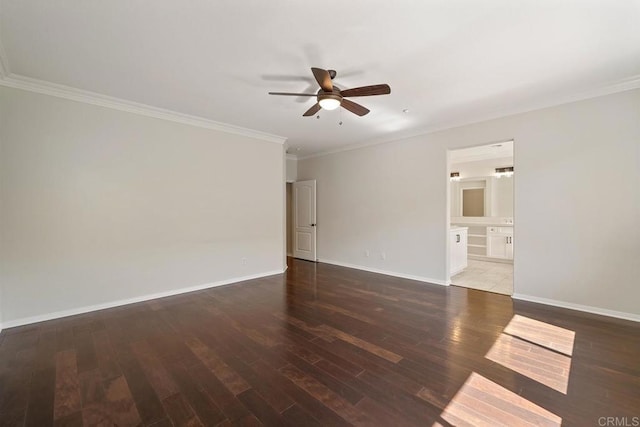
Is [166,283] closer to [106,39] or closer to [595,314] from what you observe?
[106,39]

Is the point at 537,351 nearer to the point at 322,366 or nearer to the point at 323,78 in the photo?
the point at 322,366

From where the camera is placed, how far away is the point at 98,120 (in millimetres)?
3764

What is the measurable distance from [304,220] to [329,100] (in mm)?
4825

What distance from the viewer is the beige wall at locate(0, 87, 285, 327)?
328cm

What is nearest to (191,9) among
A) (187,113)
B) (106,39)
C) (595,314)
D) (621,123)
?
(106,39)

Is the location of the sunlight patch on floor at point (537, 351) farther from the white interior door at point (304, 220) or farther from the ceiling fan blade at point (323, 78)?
the white interior door at point (304, 220)

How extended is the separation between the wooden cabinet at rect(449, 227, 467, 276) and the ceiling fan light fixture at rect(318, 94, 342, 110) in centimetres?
349

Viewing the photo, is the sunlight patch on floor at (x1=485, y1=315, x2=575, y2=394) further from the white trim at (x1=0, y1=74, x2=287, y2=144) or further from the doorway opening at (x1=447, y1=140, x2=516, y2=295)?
the white trim at (x1=0, y1=74, x2=287, y2=144)

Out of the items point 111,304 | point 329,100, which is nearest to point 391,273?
point 329,100

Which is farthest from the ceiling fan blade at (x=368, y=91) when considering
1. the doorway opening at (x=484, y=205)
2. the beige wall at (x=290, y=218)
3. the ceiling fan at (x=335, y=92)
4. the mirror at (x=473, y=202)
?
the mirror at (x=473, y=202)

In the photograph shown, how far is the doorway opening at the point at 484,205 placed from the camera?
6.66 meters

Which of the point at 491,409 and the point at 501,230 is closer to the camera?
the point at 491,409

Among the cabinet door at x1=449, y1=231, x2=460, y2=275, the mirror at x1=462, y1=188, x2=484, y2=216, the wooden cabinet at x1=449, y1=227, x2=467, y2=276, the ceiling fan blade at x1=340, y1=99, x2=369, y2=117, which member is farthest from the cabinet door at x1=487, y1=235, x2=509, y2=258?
the ceiling fan blade at x1=340, y1=99, x2=369, y2=117

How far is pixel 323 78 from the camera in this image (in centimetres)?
261
